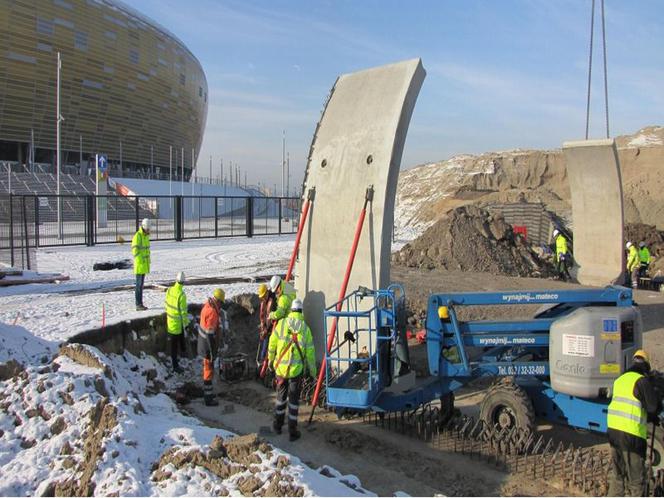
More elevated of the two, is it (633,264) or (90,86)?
(90,86)

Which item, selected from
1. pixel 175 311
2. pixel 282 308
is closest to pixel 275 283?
pixel 282 308

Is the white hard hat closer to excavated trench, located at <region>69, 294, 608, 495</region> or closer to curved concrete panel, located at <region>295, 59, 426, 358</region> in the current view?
curved concrete panel, located at <region>295, 59, 426, 358</region>

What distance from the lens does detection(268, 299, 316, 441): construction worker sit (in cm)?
701

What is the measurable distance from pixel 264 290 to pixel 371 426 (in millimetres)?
2799

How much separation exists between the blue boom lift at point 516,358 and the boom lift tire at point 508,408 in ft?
0.04

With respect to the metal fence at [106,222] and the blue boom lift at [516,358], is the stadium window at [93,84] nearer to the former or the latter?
the metal fence at [106,222]

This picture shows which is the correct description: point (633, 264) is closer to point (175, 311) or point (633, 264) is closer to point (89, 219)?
point (175, 311)

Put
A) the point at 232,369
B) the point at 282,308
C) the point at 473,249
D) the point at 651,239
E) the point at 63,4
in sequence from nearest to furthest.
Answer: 1. the point at 282,308
2. the point at 232,369
3. the point at 473,249
4. the point at 651,239
5. the point at 63,4

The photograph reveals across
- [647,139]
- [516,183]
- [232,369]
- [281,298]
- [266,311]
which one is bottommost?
[232,369]

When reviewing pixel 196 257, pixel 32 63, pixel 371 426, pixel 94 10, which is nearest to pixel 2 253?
pixel 196 257

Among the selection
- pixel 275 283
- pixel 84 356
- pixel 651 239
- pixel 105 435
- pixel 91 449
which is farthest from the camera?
pixel 651 239

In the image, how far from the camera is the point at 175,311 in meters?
9.59

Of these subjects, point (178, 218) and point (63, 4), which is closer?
point (178, 218)

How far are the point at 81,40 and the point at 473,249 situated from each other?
160 feet
